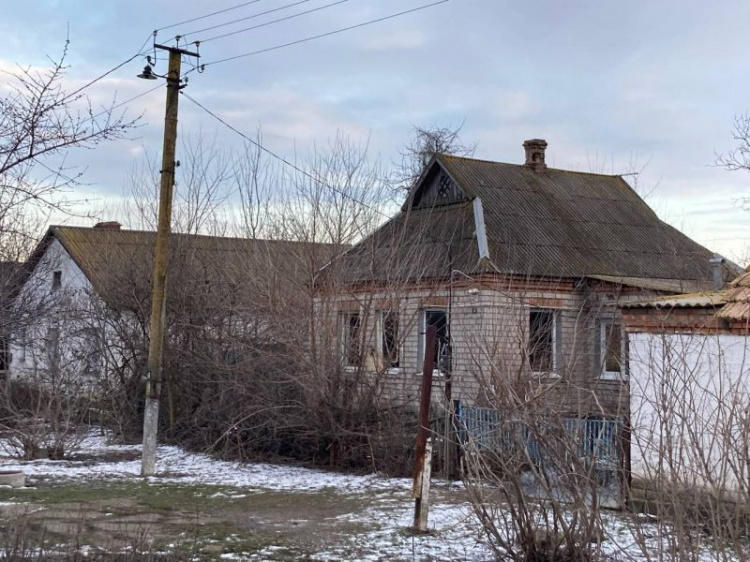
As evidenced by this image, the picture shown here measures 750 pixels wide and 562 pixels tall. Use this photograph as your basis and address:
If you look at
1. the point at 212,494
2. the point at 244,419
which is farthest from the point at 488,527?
the point at 244,419

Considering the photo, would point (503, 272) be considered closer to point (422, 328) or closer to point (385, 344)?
point (422, 328)

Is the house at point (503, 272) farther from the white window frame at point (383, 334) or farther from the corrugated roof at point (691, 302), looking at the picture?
the corrugated roof at point (691, 302)

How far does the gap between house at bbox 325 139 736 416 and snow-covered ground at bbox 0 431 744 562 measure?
170cm

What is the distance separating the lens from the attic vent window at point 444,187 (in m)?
18.4

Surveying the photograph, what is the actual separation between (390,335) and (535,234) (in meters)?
4.57

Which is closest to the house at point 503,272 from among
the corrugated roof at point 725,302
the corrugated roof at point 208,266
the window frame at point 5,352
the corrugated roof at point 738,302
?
the corrugated roof at point 208,266

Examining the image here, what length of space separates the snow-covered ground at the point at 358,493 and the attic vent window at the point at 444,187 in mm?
7410

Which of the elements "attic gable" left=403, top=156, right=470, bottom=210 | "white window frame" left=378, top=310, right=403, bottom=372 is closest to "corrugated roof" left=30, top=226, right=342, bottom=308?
"white window frame" left=378, top=310, right=403, bottom=372

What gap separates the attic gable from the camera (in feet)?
59.8

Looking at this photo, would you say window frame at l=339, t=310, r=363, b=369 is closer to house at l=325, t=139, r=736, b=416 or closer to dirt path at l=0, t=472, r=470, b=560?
house at l=325, t=139, r=736, b=416

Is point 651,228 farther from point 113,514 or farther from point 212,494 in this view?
point 113,514

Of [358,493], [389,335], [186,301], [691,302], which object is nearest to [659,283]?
[389,335]

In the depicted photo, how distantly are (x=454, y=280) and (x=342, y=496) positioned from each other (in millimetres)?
5408

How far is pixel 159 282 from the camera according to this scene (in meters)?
12.5
